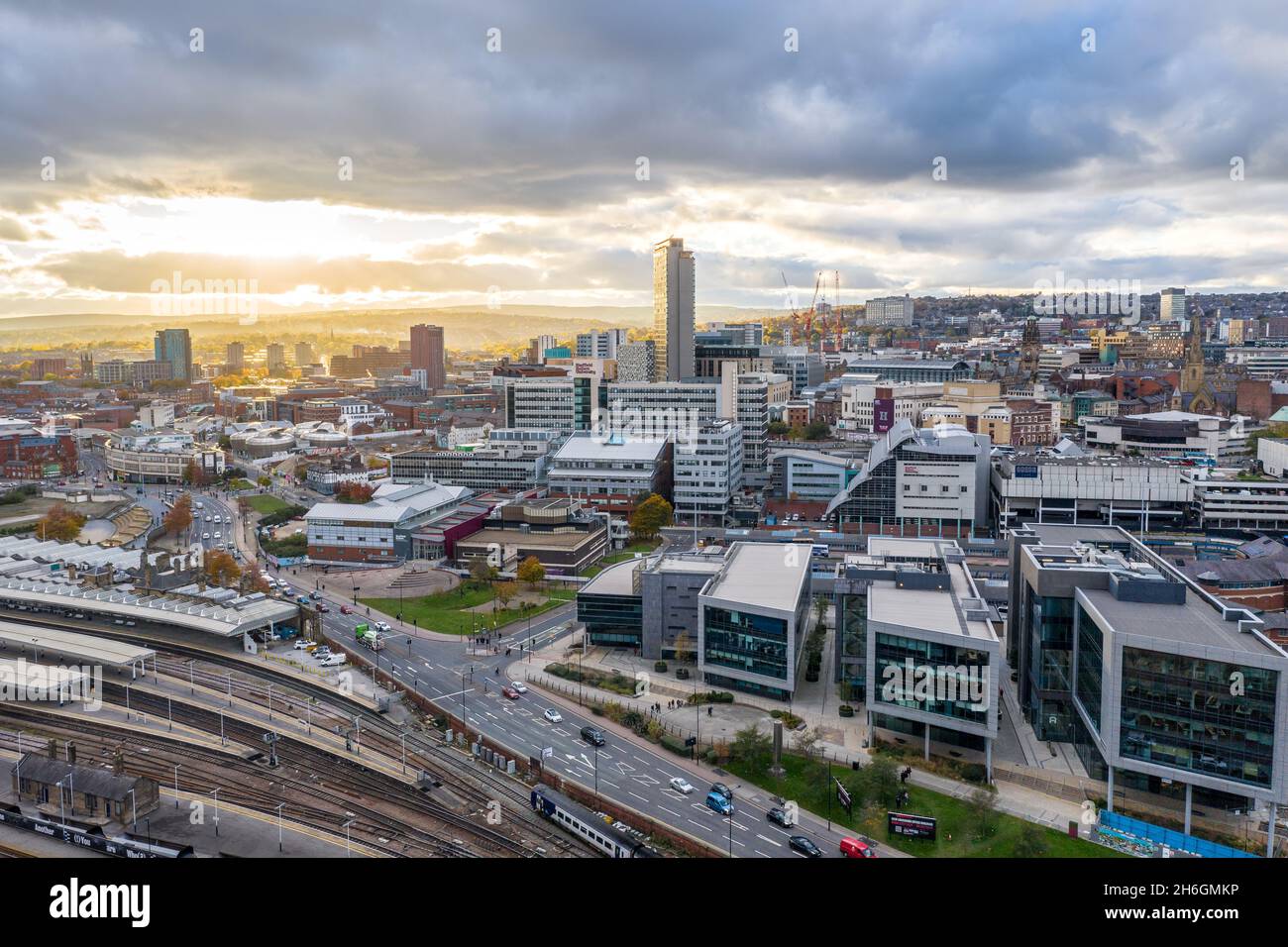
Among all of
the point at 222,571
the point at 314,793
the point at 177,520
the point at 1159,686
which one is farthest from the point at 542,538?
the point at 1159,686

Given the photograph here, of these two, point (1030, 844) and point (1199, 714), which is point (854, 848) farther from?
point (1199, 714)

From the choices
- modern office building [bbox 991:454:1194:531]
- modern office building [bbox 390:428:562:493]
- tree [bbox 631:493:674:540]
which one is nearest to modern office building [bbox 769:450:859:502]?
tree [bbox 631:493:674:540]

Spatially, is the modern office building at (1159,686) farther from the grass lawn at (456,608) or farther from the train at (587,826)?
the grass lawn at (456,608)

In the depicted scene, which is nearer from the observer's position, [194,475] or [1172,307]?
[194,475]

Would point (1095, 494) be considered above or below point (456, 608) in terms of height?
above

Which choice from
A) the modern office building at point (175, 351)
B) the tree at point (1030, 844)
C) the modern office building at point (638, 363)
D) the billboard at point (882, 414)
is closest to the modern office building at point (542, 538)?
the tree at point (1030, 844)
